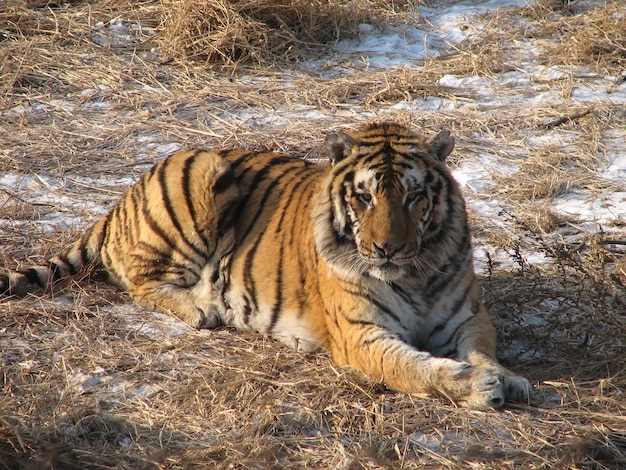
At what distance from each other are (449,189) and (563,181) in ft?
7.03

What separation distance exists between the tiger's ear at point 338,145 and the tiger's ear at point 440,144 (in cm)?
36

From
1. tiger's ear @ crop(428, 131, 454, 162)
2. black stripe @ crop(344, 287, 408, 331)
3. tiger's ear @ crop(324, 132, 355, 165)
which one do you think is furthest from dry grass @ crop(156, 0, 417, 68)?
black stripe @ crop(344, 287, 408, 331)

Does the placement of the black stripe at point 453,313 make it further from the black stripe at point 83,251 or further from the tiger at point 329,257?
the black stripe at point 83,251

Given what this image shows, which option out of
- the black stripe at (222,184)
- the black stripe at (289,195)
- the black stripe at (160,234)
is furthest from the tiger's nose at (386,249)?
the black stripe at (160,234)

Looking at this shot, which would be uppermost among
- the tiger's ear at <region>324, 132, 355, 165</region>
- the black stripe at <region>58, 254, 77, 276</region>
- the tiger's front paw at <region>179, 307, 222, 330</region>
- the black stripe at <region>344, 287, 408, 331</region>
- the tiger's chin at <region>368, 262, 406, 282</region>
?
the tiger's ear at <region>324, 132, 355, 165</region>

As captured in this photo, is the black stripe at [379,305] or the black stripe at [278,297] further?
the black stripe at [278,297]

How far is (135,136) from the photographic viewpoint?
6.86 metres

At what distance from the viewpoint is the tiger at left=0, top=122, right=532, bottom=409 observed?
12.3 ft

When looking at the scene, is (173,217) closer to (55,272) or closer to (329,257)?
(55,272)

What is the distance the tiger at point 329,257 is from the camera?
148 inches

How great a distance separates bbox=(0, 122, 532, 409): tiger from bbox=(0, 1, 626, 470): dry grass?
0.14 meters

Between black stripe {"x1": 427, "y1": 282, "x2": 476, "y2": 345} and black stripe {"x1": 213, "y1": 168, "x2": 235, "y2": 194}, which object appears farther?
black stripe {"x1": 213, "y1": 168, "x2": 235, "y2": 194}

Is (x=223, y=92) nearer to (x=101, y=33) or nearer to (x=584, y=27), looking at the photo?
(x=101, y=33)

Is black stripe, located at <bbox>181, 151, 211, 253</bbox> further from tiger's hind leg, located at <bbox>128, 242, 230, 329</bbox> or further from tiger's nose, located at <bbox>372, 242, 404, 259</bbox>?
tiger's nose, located at <bbox>372, 242, 404, 259</bbox>
